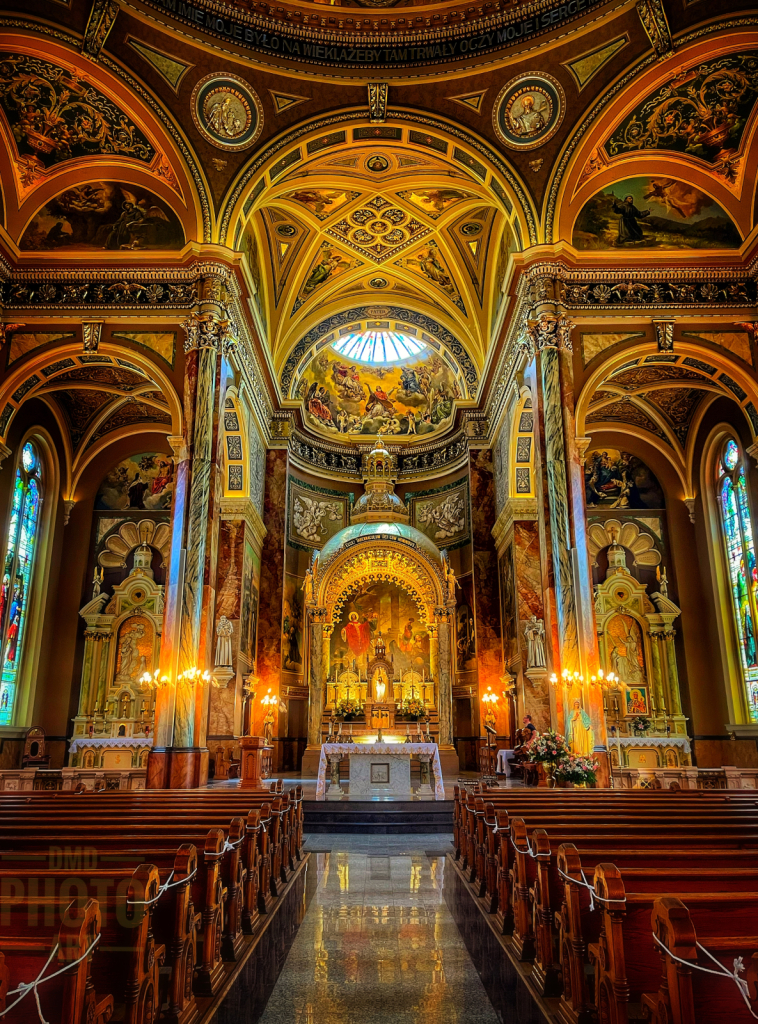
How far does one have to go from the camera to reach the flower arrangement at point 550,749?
12.2m

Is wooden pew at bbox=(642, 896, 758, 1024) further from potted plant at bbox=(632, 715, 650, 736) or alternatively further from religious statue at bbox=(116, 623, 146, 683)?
religious statue at bbox=(116, 623, 146, 683)

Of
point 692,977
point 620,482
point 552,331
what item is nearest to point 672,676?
point 620,482

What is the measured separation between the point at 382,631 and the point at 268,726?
23.1ft

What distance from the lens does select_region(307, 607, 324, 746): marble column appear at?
23.0 m

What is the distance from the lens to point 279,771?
72.8ft

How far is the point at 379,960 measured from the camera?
547 centimetres

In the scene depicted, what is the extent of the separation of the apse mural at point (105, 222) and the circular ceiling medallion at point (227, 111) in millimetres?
1888

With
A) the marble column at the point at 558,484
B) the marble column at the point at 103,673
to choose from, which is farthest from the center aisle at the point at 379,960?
the marble column at the point at 103,673

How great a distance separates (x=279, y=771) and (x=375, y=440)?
12.5 m

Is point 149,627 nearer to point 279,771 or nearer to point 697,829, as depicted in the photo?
point 279,771

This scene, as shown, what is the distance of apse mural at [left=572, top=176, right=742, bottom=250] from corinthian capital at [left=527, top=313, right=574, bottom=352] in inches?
94.2

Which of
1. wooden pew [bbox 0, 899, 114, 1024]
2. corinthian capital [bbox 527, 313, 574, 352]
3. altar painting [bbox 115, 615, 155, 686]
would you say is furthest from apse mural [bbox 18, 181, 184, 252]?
wooden pew [bbox 0, 899, 114, 1024]

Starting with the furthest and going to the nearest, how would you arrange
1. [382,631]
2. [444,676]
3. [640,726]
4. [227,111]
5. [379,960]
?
[382,631], [444,676], [640,726], [227,111], [379,960]

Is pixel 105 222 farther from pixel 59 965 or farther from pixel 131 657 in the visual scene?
pixel 59 965
